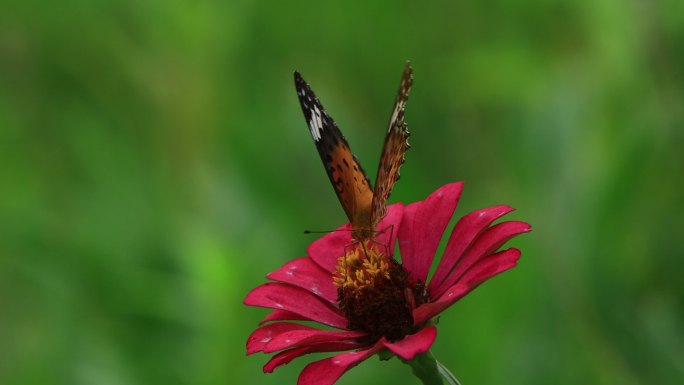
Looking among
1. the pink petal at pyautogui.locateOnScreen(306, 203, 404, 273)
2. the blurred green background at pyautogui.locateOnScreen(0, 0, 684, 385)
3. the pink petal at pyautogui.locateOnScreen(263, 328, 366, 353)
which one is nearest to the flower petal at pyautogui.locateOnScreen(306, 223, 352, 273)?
the pink petal at pyautogui.locateOnScreen(306, 203, 404, 273)

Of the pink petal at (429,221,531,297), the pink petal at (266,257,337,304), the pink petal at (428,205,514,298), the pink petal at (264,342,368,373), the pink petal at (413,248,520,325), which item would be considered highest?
the pink petal at (266,257,337,304)

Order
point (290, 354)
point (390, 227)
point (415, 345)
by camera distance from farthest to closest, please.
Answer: point (390, 227), point (290, 354), point (415, 345)

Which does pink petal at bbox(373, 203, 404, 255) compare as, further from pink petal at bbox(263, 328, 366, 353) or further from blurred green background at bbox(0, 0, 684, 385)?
blurred green background at bbox(0, 0, 684, 385)

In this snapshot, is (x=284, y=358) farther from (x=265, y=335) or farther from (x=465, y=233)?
(x=465, y=233)

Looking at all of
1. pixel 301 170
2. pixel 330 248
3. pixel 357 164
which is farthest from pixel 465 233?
pixel 301 170

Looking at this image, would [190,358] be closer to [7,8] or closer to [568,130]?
[568,130]

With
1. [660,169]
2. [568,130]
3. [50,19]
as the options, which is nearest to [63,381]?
[568,130]

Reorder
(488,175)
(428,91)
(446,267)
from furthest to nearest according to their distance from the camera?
(428,91)
(488,175)
(446,267)
